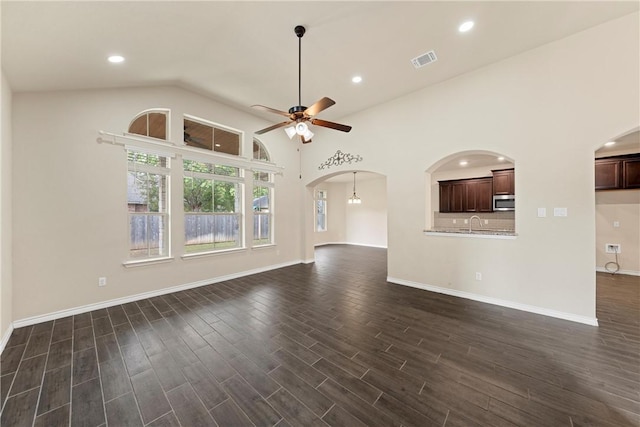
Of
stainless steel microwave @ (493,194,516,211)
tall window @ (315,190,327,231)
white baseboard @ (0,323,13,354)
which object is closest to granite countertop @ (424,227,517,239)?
stainless steel microwave @ (493,194,516,211)

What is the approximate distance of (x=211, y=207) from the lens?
499cm

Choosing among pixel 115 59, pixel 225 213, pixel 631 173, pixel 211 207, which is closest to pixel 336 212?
pixel 225 213

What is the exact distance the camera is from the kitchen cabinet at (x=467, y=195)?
23.0 ft

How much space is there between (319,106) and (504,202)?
258 inches

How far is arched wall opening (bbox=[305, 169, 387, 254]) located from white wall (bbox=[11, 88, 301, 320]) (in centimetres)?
688

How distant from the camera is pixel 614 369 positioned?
2.16 m

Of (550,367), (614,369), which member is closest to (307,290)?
(550,367)

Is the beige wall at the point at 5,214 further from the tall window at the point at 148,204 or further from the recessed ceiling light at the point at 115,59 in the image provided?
the tall window at the point at 148,204

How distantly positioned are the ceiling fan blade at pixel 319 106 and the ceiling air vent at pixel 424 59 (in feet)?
6.40

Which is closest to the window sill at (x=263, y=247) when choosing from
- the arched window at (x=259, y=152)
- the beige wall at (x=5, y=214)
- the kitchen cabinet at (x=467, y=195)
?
the arched window at (x=259, y=152)

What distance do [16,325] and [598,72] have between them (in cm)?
804

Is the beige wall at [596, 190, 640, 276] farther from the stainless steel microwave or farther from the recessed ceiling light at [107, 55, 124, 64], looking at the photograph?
the recessed ceiling light at [107, 55, 124, 64]

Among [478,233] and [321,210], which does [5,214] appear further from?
[321,210]

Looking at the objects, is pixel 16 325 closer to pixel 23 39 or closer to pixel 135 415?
pixel 135 415
